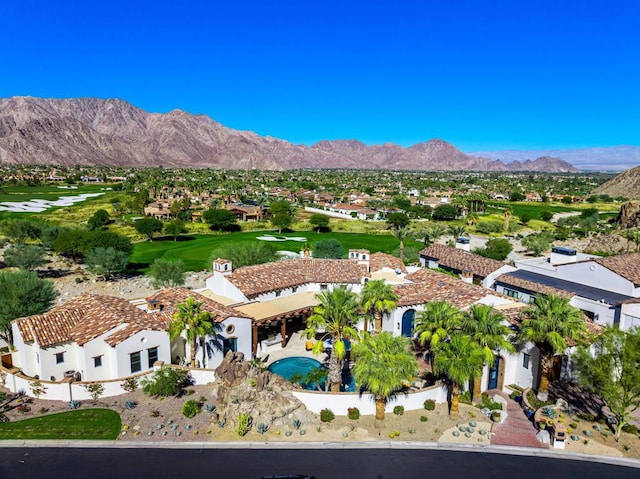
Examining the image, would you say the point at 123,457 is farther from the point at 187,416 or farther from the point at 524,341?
the point at 524,341

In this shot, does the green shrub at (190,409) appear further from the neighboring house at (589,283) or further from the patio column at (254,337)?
the neighboring house at (589,283)

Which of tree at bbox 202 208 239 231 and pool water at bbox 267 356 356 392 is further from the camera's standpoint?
tree at bbox 202 208 239 231

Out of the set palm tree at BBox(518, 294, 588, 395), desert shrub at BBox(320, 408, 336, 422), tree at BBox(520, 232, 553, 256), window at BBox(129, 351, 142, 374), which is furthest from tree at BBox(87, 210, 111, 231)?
palm tree at BBox(518, 294, 588, 395)

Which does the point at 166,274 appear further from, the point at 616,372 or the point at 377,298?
the point at 616,372

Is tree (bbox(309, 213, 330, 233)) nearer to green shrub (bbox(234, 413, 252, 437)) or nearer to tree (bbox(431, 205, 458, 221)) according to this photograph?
tree (bbox(431, 205, 458, 221))

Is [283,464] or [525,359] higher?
[525,359]

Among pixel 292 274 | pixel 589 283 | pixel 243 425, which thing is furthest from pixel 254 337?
pixel 589 283

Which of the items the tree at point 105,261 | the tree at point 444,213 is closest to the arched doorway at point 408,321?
the tree at point 105,261

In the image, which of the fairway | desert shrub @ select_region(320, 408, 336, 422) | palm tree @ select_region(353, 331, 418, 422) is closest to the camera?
palm tree @ select_region(353, 331, 418, 422)
